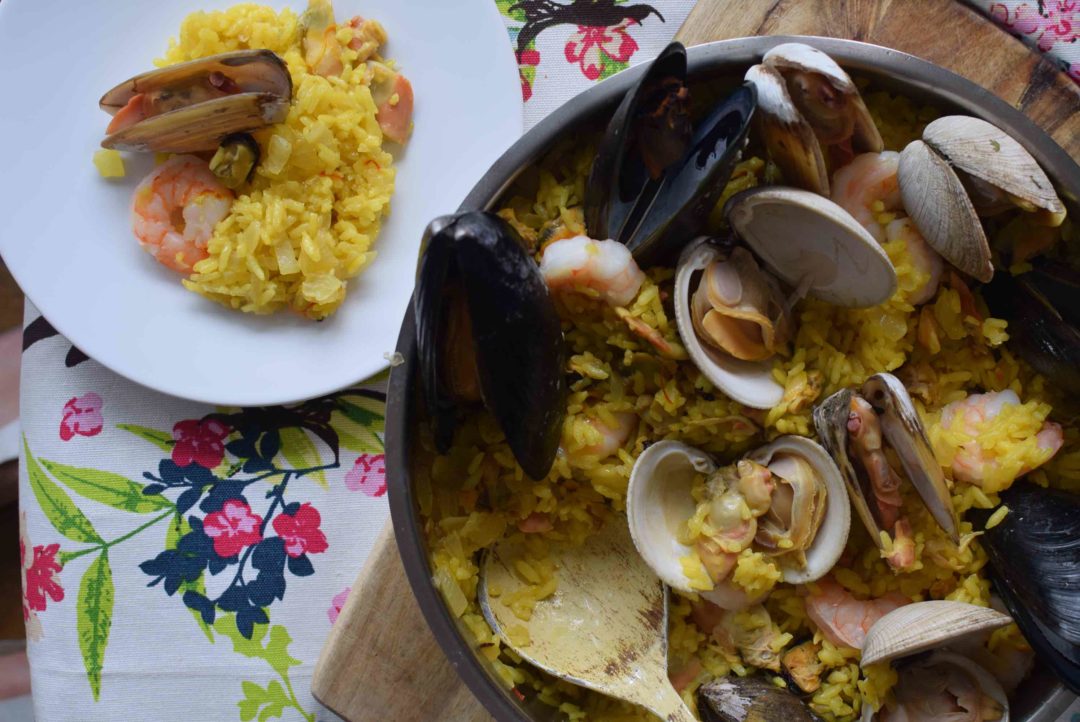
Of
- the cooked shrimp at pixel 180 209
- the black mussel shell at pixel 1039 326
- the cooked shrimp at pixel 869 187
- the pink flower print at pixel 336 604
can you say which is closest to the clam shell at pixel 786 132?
the cooked shrimp at pixel 869 187

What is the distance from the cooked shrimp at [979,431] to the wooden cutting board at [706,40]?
522mm

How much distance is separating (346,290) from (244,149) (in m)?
0.37

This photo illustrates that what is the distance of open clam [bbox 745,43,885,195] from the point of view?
4.33ft

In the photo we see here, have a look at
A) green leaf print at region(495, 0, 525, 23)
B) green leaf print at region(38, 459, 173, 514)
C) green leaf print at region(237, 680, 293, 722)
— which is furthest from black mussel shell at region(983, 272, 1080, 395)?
green leaf print at region(38, 459, 173, 514)

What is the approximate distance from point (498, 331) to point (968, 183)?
805 mm

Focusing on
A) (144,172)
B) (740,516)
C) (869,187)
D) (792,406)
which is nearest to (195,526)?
(144,172)

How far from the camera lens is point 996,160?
1.35m

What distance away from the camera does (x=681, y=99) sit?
136 cm

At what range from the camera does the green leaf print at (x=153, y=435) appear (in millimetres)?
1956

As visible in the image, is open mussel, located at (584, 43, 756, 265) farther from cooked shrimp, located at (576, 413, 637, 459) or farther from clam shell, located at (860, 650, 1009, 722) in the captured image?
clam shell, located at (860, 650, 1009, 722)

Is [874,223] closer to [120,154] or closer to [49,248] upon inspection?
[120,154]

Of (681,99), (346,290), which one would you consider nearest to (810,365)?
(681,99)

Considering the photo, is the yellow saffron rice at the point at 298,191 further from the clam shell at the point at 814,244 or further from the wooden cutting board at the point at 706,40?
the clam shell at the point at 814,244

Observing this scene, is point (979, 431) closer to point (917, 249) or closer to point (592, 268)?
point (917, 249)
